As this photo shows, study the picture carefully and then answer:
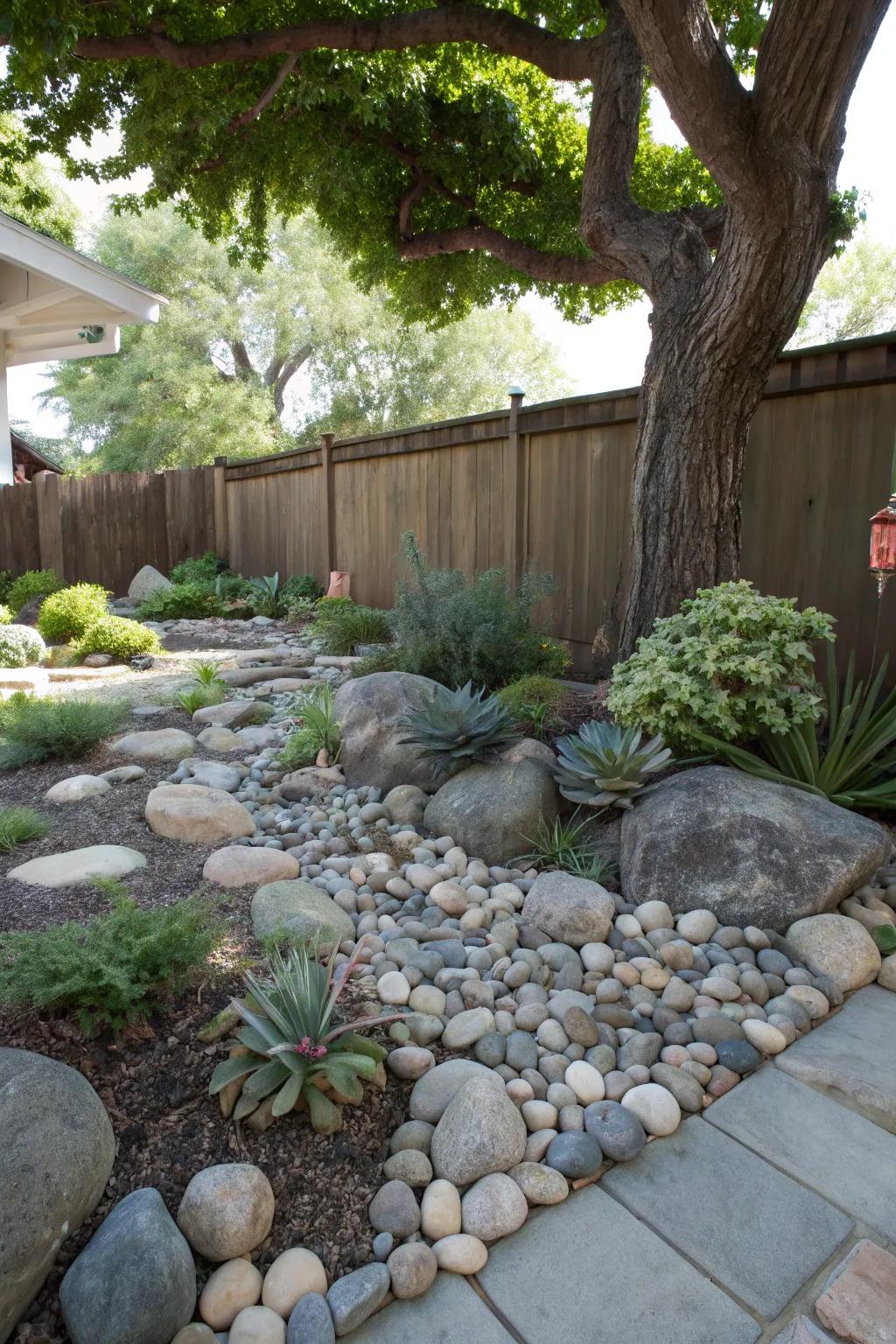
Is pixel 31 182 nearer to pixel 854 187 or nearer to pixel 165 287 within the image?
pixel 165 287

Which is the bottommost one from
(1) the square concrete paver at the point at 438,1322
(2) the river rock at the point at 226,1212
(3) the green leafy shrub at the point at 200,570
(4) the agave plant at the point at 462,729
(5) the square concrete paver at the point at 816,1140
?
(1) the square concrete paver at the point at 438,1322

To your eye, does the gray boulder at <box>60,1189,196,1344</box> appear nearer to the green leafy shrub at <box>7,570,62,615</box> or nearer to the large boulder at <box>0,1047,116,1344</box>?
the large boulder at <box>0,1047,116,1344</box>

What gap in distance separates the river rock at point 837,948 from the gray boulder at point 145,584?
365 inches

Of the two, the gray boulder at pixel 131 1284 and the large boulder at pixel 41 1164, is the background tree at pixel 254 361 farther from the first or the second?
the gray boulder at pixel 131 1284

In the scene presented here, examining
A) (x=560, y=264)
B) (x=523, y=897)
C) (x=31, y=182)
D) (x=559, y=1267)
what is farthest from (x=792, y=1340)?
(x=31, y=182)

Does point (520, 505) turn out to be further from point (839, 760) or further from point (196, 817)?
point (196, 817)

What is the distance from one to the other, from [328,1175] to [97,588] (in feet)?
23.6

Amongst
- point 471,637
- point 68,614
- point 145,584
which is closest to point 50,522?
point 145,584

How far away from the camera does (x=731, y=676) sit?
3.27m

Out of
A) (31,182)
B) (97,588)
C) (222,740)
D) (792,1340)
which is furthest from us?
(31,182)

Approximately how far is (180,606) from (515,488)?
4692mm

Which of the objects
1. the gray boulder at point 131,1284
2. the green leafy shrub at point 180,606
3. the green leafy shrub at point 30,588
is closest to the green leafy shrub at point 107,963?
the gray boulder at point 131,1284

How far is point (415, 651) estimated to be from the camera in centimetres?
466

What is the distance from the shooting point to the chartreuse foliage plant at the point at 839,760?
315 cm
